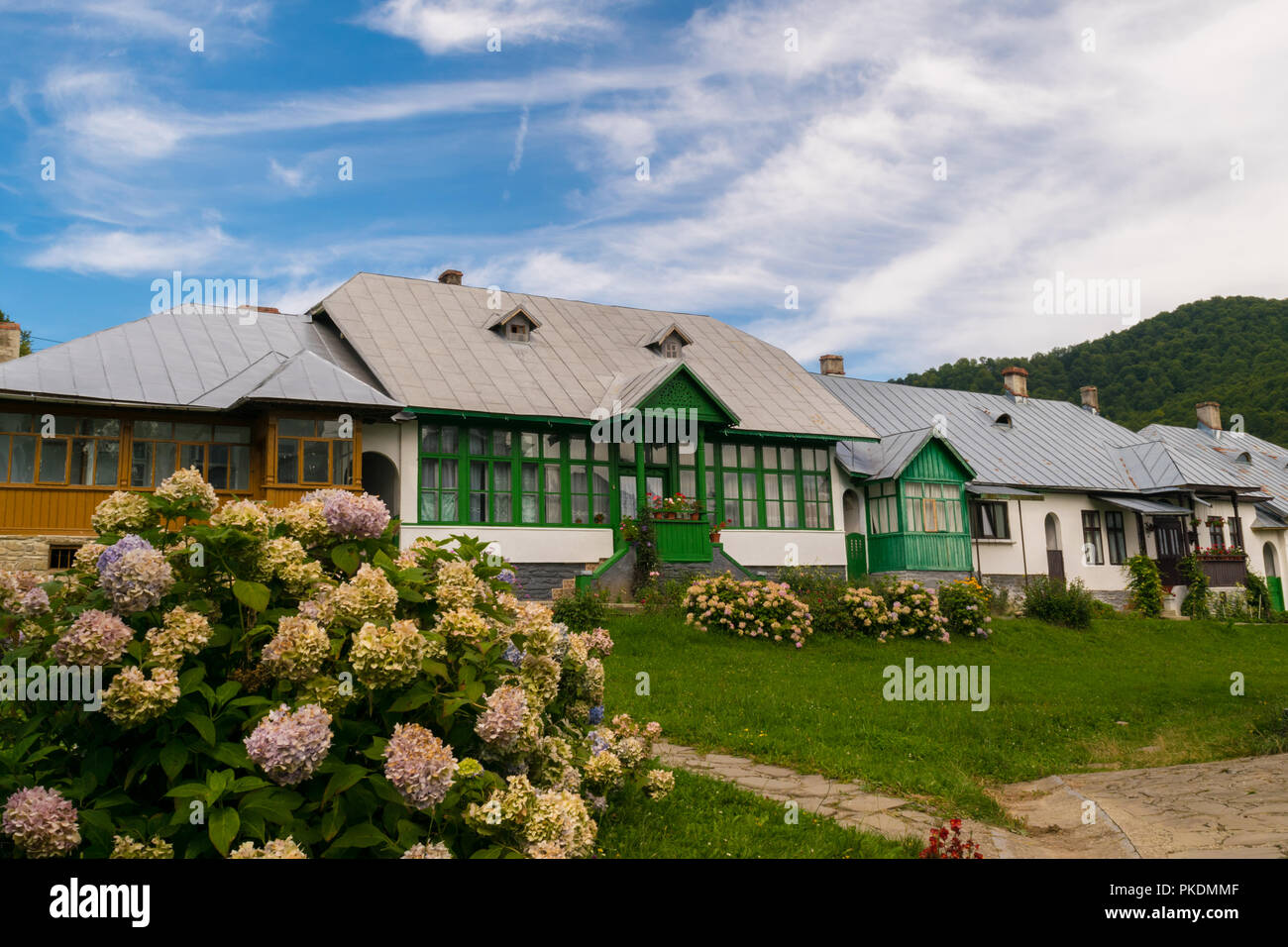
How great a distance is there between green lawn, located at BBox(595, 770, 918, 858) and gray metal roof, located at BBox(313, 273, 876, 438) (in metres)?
13.8

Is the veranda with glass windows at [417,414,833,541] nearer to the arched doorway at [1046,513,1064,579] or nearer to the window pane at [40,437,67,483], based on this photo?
the window pane at [40,437,67,483]

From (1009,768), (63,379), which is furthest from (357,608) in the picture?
(63,379)

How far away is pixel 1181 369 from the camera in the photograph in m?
47.2

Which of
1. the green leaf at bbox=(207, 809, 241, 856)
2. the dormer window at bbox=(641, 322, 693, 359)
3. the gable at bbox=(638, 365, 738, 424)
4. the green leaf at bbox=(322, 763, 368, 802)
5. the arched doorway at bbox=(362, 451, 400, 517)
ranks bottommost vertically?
the green leaf at bbox=(207, 809, 241, 856)

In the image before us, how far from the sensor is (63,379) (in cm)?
1658

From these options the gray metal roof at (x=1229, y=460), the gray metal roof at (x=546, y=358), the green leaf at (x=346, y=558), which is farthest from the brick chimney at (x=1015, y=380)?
the green leaf at (x=346, y=558)

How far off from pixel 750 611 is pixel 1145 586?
17901 mm

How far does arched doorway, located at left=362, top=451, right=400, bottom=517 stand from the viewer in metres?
19.2

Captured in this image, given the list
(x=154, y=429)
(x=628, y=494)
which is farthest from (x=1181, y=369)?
(x=154, y=429)

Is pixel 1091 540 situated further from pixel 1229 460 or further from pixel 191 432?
pixel 191 432

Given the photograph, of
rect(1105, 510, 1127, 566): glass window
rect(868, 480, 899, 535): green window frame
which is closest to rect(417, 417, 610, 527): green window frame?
rect(868, 480, 899, 535): green window frame

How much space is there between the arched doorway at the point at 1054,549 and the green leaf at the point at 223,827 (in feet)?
93.3

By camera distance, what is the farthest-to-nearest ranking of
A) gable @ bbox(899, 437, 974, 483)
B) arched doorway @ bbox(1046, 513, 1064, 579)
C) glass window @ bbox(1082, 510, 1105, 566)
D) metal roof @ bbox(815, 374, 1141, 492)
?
metal roof @ bbox(815, 374, 1141, 492)
glass window @ bbox(1082, 510, 1105, 566)
arched doorway @ bbox(1046, 513, 1064, 579)
gable @ bbox(899, 437, 974, 483)
